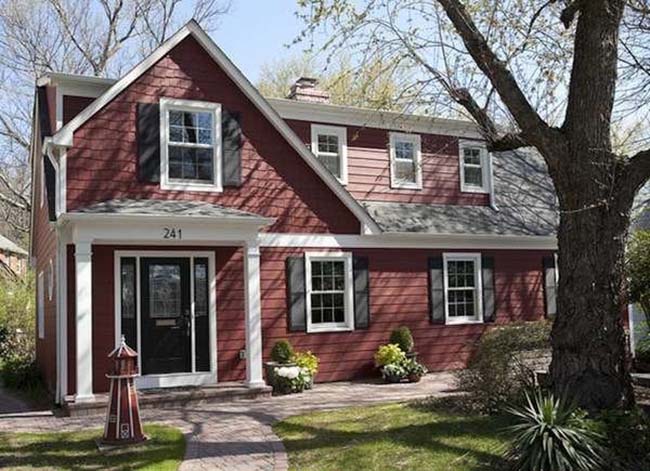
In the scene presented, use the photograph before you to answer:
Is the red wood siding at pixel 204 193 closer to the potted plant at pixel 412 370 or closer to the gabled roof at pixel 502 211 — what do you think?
the gabled roof at pixel 502 211

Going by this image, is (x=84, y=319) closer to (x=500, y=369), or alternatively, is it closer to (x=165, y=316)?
(x=165, y=316)

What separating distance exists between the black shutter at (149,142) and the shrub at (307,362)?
4093 millimetres

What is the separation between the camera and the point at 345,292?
1407cm

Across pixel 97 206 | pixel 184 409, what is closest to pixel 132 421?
pixel 184 409

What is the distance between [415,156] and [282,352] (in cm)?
601

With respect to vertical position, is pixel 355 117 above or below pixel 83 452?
above

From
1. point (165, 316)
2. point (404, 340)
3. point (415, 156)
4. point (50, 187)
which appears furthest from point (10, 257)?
point (404, 340)

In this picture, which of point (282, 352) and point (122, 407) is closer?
point (122, 407)

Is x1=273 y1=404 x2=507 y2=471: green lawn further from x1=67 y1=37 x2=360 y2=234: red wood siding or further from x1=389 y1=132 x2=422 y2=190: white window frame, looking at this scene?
x1=389 y1=132 x2=422 y2=190: white window frame

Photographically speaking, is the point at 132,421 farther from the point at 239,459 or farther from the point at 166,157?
the point at 166,157

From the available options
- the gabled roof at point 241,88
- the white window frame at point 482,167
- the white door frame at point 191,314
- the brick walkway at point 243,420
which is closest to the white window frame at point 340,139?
the gabled roof at point 241,88

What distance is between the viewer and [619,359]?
8.00 m

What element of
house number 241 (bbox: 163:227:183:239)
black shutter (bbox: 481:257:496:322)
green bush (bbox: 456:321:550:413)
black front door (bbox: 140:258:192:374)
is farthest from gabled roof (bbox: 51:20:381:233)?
green bush (bbox: 456:321:550:413)

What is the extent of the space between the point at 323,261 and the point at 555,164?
20.8 ft
